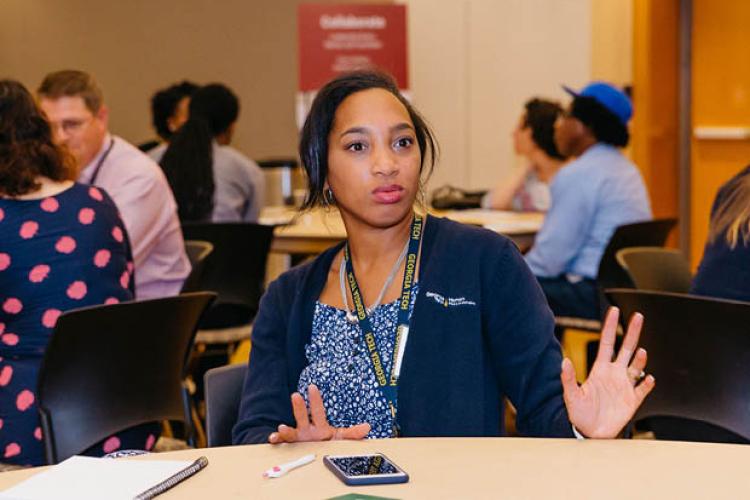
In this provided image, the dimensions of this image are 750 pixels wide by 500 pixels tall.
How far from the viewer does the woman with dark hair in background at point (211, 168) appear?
194 inches

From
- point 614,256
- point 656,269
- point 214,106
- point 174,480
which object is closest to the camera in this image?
point 174,480

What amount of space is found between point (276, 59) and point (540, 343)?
24.3 ft

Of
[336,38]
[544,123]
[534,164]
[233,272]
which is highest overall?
[336,38]

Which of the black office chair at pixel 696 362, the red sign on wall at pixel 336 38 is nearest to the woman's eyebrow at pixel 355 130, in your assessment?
the black office chair at pixel 696 362

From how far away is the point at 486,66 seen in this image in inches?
337

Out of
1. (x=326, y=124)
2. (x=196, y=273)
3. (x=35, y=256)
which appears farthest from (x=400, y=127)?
(x=196, y=273)

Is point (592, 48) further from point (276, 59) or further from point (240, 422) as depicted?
point (240, 422)

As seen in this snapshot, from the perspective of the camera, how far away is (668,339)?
8.42ft

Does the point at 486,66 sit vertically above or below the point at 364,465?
above

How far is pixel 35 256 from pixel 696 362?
1.61m

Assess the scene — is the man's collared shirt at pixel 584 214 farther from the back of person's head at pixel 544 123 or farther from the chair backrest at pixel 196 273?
the chair backrest at pixel 196 273

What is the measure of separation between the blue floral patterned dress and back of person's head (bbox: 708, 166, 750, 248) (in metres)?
0.96

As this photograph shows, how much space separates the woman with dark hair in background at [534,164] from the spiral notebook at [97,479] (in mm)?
4598

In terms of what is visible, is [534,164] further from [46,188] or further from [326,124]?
[326,124]
